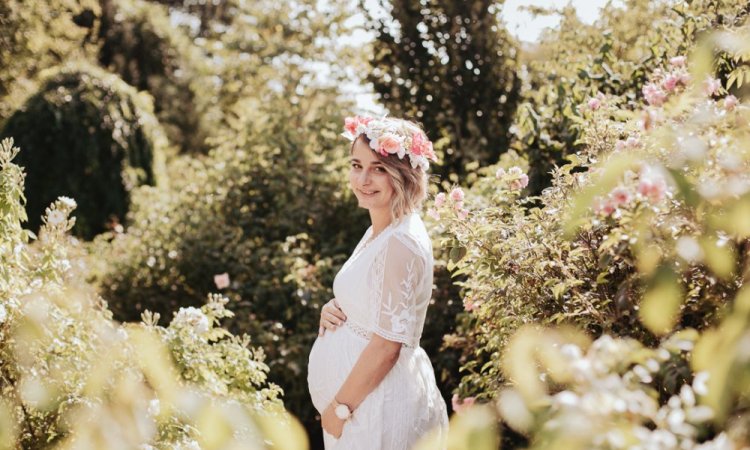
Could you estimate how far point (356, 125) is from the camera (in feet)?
8.90

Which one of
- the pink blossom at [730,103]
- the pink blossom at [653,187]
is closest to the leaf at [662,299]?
the pink blossom at [653,187]

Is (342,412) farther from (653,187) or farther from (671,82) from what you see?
(671,82)

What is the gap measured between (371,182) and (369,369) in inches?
27.8

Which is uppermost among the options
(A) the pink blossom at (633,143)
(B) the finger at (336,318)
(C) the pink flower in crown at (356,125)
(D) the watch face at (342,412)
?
(A) the pink blossom at (633,143)

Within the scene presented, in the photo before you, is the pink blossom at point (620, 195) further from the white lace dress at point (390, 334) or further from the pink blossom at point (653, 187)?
the white lace dress at point (390, 334)

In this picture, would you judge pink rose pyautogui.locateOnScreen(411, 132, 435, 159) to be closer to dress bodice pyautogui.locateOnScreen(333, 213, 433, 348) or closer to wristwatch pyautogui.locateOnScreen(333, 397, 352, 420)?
dress bodice pyautogui.locateOnScreen(333, 213, 433, 348)

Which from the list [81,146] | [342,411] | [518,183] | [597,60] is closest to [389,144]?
[518,183]

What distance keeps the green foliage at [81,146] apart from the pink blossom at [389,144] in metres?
6.44

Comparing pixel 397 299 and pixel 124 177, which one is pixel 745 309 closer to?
pixel 397 299

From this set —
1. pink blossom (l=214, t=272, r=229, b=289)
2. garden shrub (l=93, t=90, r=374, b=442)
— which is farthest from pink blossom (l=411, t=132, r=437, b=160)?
pink blossom (l=214, t=272, r=229, b=289)

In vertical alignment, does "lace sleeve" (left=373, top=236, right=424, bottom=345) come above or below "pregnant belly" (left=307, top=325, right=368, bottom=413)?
above

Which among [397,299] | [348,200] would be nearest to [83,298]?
[397,299]

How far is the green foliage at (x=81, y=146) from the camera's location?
809 centimetres

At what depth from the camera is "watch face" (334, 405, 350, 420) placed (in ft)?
7.62
